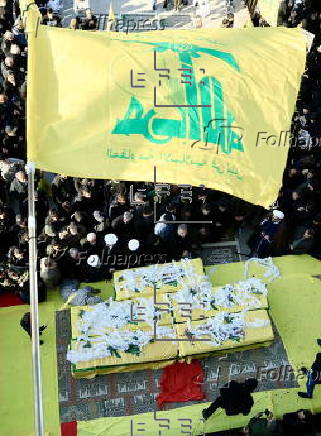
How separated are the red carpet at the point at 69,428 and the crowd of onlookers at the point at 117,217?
1.80 meters

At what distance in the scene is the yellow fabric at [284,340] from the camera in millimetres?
7547

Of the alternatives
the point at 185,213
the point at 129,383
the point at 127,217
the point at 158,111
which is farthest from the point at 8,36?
the point at 129,383

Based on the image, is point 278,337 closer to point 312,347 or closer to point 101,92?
point 312,347

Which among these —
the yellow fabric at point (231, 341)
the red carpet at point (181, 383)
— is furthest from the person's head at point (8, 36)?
the red carpet at point (181, 383)

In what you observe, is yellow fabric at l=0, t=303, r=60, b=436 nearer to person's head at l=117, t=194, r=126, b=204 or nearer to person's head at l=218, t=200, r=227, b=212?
person's head at l=117, t=194, r=126, b=204

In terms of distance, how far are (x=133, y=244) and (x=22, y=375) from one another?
2246mm

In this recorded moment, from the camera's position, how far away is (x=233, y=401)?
7.57 meters

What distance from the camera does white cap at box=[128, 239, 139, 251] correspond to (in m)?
8.82

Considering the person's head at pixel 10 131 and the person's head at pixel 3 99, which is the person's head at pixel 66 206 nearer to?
the person's head at pixel 10 131

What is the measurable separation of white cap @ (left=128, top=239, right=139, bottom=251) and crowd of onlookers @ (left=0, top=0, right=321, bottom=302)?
0.01m

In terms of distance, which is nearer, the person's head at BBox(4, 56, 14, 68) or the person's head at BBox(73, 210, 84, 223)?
the person's head at BBox(73, 210, 84, 223)

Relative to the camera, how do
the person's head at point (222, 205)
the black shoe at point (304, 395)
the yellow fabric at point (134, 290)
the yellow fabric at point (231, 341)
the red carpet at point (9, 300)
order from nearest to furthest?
the black shoe at point (304, 395), the yellow fabric at point (231, 341), the yellow fabric at point (134, 290), the red carpet at point (9, 300), the person's head at point (222, 205)

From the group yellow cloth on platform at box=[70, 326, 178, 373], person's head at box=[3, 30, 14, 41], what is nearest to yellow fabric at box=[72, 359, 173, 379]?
yellow cloth on platform at box=[70, 326, 178, 373]

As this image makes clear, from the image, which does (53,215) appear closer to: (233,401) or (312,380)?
(233,401)
